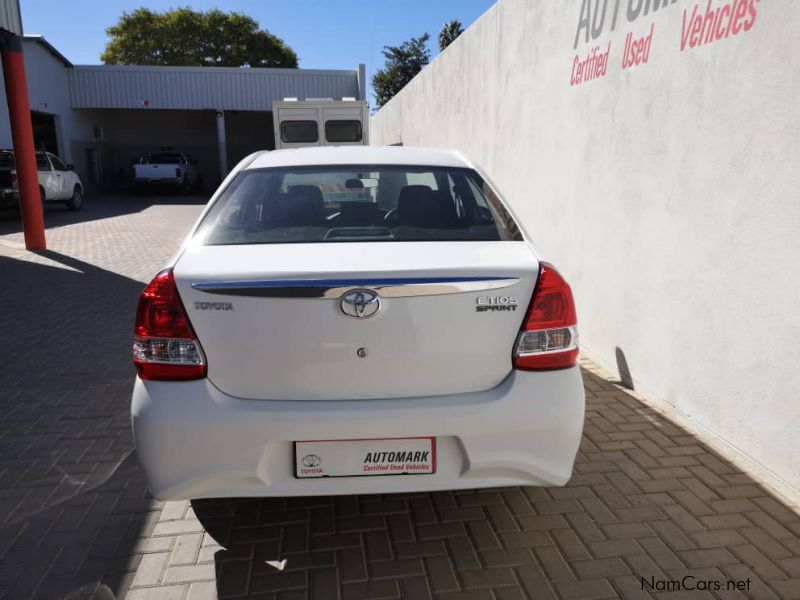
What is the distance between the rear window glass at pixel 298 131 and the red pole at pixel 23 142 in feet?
16.9

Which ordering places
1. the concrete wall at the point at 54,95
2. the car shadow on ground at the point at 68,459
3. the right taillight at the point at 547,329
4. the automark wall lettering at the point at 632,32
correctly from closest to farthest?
the right taillight at the point at 547,329, the car shadow on ground at the point at 68,459, the automark wall lettering at the point at 632,32, the concrete wall at the point at 54,95

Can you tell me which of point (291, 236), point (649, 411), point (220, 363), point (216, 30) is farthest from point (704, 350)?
point (216, 30)

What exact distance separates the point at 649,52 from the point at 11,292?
7.39m

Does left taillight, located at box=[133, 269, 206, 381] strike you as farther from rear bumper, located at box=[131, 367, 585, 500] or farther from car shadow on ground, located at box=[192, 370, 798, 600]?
car shadow on ground, located at box=[192, 370, 798, 600]

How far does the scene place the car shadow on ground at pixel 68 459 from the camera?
2.49 meters

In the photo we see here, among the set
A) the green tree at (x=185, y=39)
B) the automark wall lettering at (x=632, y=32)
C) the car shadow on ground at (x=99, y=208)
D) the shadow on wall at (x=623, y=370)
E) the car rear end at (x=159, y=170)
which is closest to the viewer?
the automark wall lettering at (x=632, y=32)

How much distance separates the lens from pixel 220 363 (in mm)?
2238

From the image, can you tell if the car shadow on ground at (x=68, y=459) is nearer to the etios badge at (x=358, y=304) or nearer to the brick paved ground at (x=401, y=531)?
the brick paved ground at (x=401, y=531)

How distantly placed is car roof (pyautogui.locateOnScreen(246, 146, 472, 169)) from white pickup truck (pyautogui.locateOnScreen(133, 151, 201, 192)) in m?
23.4

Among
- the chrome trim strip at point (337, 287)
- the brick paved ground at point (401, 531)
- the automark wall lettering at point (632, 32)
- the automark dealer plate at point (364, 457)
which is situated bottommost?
the brick paved ground at point (401, 531)

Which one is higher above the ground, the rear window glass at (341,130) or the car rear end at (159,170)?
the rear window glass at (341,130)

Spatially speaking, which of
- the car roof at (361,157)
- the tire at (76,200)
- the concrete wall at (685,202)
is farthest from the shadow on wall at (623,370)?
the tire at (76,200)

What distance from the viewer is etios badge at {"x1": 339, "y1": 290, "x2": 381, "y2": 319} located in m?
2.19

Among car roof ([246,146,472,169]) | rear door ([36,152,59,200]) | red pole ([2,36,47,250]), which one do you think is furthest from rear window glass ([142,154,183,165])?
car roof ([246,146,472,169])
